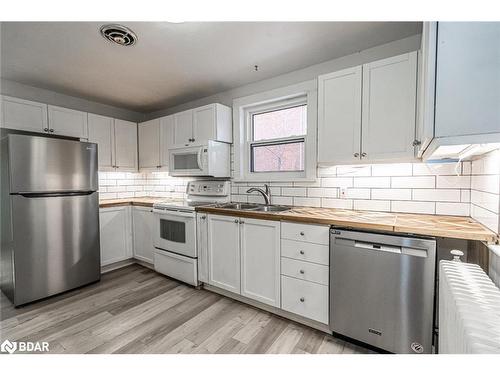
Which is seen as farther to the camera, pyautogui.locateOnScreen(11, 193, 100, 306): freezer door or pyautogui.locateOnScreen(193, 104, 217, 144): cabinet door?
pyautogui.locateOnScreen(193, 104, 217, 144): cabinet door

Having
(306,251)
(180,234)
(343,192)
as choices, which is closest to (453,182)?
(343,192)

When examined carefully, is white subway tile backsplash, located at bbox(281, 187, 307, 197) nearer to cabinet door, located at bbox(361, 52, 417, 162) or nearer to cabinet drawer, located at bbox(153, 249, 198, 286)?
cabinet door, located at bbox(361, 52, 417, 162)

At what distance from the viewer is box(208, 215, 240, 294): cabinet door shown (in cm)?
216

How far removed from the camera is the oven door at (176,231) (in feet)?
8.04

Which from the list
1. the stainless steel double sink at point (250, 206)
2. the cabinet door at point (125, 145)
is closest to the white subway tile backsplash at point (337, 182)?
the stainless steel double sink at point (250, 206)

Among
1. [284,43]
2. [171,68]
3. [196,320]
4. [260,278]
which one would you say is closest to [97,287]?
[196,320]

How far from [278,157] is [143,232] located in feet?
6.80

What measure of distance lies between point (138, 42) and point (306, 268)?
229cm

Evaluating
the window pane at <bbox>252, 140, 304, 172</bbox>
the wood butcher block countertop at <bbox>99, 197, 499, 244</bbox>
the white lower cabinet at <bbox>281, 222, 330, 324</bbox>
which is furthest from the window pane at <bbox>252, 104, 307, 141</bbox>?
the white lower cabinet at <bbox>281, 222, 330, 324</bbox>

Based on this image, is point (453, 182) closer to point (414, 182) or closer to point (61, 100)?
point (414, 182)

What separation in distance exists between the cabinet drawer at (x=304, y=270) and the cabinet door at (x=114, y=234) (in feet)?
7.70

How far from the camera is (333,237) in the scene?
1.61 meters

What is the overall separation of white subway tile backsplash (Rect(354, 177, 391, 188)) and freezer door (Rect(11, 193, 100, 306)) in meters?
2.85

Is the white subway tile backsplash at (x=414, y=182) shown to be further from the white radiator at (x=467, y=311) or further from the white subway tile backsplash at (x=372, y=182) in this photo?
the white radiator at (x=467, y=311)
